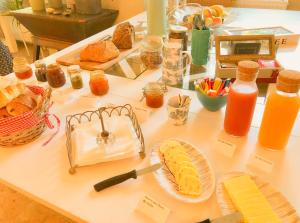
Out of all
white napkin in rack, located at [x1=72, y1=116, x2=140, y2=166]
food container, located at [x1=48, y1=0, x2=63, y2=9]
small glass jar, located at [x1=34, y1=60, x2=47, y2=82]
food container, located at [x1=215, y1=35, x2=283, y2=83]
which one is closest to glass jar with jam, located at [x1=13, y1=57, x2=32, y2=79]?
small glass jar, located at [x1=34, y1=60, x2=47, y2=82]

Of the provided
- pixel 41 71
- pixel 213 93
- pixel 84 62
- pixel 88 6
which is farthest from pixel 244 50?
pixel 88 6

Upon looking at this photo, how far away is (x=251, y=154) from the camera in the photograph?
669mm

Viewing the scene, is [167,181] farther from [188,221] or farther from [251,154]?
[251,154]

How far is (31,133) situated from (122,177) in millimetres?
318

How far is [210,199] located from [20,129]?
0.52 meters

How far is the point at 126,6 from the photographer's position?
2312 mm

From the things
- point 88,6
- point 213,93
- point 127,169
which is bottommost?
point 127,169

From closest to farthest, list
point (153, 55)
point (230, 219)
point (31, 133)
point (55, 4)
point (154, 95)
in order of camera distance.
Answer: point (230, 219)
point (31, 133)
point (154, 95)
point (153, 55)
point (55, 4)

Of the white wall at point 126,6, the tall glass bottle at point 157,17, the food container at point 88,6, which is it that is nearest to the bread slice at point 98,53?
the tall glass bottle at point 157,17

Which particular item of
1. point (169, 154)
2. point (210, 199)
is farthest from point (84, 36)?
point (210, 199)

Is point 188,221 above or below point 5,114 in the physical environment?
below

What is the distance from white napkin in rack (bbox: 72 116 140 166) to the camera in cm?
65

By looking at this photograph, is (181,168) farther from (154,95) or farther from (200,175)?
(154,95)

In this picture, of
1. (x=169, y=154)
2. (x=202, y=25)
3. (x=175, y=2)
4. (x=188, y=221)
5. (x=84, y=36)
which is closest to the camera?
(x=188, y=221)
